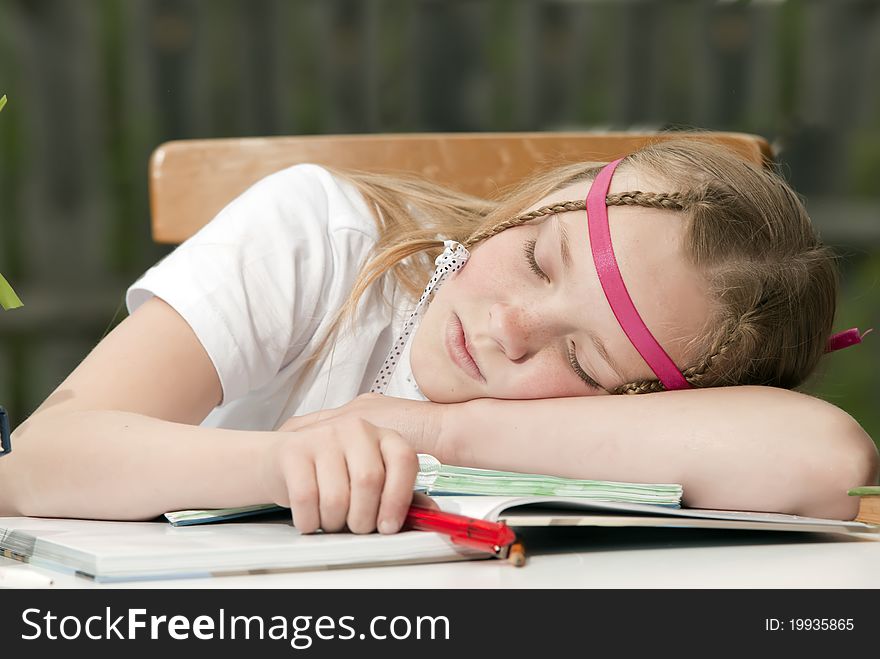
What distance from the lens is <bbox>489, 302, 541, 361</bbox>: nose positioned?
0.79 meters

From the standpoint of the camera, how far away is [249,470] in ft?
1.89

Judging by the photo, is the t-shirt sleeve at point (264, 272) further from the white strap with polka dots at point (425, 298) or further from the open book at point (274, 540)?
the open book at point (274, 540)

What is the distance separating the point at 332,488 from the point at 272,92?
6.47ft

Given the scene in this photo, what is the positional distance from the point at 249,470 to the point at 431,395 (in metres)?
0.30

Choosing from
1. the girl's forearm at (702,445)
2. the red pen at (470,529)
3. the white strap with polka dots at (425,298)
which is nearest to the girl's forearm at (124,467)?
the red pen at (470,529)

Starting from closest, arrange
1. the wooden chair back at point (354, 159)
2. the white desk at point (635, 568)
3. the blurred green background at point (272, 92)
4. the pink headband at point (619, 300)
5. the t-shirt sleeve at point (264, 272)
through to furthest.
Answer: the white desk at point (635, 568) → the pink headband at point (619, 300) → the t-shirt sleeve at point (264, 272) → the wooden chair back at point (354, 159) → the blurred green background at point (272, 92)

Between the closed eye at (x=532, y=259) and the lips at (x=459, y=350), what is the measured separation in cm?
8

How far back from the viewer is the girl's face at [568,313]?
0.78m

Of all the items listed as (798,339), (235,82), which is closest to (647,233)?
(798,339)

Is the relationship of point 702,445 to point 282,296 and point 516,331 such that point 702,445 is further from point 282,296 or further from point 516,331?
point 282,296

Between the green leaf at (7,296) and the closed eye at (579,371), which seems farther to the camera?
the closed eye at (579,371)

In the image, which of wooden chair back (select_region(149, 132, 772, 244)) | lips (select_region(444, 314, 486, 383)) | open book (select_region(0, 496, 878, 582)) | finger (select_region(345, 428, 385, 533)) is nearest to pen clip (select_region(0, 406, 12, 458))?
open book (select_region(0, 496, 878, 582))

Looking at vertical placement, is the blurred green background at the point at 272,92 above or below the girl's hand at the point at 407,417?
above

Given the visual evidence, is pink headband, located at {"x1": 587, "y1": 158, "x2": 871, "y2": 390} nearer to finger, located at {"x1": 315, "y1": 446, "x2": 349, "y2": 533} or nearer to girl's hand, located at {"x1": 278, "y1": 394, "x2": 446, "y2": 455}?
girl's hand, located at {"x1": 278, "y1": 394, "x2": 446, "y2": 455}
